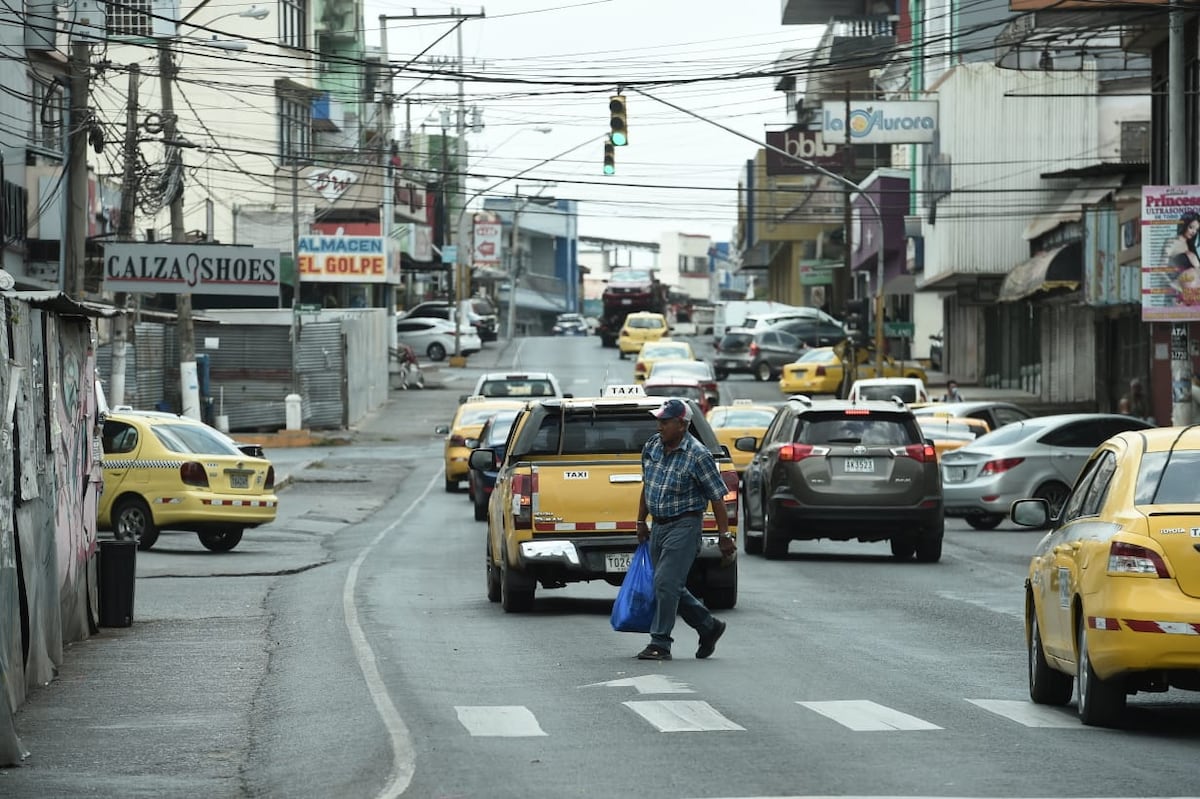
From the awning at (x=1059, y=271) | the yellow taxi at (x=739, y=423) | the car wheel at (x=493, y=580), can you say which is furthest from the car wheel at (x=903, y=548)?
the awning at (x=1059, y=271)

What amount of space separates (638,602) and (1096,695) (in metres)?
4.14

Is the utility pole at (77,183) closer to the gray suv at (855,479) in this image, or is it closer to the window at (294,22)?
the gray suv at (855,479)

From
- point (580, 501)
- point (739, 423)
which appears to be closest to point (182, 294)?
point (739, 423)

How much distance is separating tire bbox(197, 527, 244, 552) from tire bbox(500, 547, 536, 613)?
972cm

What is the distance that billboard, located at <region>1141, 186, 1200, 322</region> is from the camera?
29.7m

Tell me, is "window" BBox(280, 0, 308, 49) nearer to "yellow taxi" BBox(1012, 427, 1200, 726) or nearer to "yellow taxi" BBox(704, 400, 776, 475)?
"yellow taxi" BBox(704, 400, 776, 475)

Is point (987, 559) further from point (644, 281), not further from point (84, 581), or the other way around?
point (644, 281)

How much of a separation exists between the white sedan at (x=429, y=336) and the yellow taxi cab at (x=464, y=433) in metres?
46.9

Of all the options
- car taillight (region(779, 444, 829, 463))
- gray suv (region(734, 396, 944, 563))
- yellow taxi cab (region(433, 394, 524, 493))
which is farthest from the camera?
yellow taxi cab (region(433, 394, 524, 493))

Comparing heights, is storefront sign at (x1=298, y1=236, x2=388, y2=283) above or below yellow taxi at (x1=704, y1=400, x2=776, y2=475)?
above

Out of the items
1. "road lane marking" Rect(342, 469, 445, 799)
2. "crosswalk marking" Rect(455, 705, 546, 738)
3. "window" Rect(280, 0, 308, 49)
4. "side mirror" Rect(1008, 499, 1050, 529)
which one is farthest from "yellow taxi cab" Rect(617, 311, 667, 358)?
"crosswalk marking" Rect(455, 705, 546, 738)

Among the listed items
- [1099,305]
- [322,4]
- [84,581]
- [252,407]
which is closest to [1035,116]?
[1099,305]

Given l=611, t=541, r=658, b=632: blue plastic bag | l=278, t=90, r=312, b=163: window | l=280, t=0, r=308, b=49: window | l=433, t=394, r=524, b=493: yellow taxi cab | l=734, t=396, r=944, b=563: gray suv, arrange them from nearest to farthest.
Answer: l=611, t=541, r=658, b=632: blue plastic bag
l=734, t=396, r=944, b=563: gray suv
l=433, t=394, r=524, b=493: yellow taxi cab
l=278, t=90, r=312, b=163: window
l=280, t=0, r=308, b=49: window

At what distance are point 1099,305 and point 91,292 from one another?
23.6 metres
